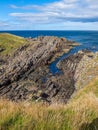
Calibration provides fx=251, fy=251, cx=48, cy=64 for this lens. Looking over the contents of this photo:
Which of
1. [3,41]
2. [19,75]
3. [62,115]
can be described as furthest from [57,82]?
[3,41]

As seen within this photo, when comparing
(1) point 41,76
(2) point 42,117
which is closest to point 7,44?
(1) point 41,76

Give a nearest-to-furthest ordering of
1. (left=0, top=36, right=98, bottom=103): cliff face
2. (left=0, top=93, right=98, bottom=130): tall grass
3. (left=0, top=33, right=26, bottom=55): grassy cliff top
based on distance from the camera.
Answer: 1. (left=0, top=93, right=98, bottom=130): tall grass
2. (left=0, top=36, right=98, bottom=103): cliff face
3. (left=0, top=33, right=26, bottom=55): grassy cliff top

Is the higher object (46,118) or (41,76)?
(46,118)

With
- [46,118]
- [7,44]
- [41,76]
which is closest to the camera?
[46,118]

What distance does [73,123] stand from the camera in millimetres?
6355

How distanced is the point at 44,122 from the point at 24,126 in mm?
515

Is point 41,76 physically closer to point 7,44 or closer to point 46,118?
point 7,44

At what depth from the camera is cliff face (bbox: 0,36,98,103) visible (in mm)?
52562

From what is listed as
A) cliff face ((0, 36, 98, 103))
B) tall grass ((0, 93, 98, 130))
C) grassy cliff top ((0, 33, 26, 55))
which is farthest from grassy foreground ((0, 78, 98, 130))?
grassy cliff top ((0, 33, 26, 55))

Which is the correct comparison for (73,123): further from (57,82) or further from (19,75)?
(19,75)

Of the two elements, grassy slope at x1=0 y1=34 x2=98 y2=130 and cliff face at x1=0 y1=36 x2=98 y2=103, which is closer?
grassy slope at x1=0 y1=34 x2=98 y2=130

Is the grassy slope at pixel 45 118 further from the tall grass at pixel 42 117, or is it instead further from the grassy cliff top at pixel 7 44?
the grassy cliff top at pixel 7 44

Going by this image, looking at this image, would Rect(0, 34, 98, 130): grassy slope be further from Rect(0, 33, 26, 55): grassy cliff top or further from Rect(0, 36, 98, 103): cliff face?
Rect(0, 33, 26, 55): grassy cliff top

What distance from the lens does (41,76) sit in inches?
2798
